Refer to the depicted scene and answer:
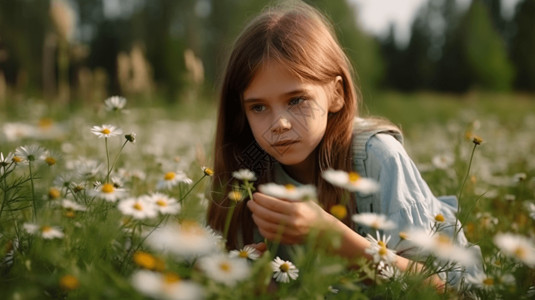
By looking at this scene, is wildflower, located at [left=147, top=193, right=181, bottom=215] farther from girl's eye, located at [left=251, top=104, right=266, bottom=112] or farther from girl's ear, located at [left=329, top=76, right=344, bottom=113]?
girl's ear, located at [left=329, top=76, right=344, bottom=113]

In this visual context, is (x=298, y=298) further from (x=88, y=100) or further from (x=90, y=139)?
(x=88, y=100)

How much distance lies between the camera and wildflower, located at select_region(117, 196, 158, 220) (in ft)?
2.84

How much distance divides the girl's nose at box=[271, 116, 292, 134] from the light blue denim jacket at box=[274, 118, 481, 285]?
0.34 m

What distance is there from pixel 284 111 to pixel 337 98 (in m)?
0.33

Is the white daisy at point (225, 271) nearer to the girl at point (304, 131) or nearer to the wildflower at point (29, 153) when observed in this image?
the girl at point (304, 131)

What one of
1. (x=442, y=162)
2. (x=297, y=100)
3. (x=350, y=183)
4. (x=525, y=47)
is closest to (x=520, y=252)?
(x=350, y=183)

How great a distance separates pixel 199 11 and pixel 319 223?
65.3 feet

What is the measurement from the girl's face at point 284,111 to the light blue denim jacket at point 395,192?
0.67 feet

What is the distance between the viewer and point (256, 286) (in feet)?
2.97

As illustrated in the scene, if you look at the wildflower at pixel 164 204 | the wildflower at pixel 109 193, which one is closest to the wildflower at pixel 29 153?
the wildflower at pixel 109 193

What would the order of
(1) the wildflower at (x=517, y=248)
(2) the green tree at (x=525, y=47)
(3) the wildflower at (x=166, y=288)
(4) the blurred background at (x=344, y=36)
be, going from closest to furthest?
(3) the wildflower at (x=166, y=288) → (1) the wildflower at (x=517, y=248) → (4) the blurred background at (x=344, y=36) → (2) the green tree at (x=525, y=47)

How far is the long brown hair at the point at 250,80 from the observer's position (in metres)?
1.52

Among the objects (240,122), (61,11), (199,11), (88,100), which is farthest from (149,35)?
(240,122)

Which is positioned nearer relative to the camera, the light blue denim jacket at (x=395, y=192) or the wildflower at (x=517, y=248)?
the wildflower at (x=517, y=248)
